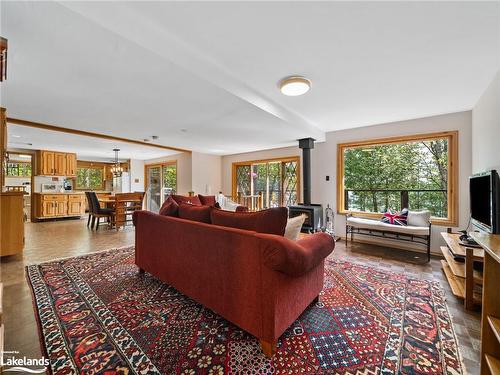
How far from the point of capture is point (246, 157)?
668 cm

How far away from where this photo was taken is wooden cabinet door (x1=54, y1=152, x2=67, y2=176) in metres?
6.69

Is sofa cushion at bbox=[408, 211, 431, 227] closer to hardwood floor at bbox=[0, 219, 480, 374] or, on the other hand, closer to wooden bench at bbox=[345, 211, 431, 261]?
wooden bench at bbox=[345, 211, 431, 261]

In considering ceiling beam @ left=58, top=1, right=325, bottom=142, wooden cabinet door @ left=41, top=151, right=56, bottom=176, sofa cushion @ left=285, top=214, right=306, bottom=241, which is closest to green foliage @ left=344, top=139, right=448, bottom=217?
ceiling beam @ left=58, top=1, right=325, bottom=142

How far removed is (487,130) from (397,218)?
1709mm

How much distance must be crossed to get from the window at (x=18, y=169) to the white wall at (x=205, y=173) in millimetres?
5966

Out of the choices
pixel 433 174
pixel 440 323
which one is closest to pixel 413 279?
pixel 440 323

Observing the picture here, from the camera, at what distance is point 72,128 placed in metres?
3.89

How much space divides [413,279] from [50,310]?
12.1ft

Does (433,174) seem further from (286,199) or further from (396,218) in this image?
(286,199)

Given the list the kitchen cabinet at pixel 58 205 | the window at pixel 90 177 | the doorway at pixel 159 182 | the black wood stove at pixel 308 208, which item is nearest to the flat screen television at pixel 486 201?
the black wood stove at pixel 308 208

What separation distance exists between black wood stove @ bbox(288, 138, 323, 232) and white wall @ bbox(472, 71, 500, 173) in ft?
7.96

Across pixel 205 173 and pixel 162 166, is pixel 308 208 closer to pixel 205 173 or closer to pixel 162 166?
pixel 205 173

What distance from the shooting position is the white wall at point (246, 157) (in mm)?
5688

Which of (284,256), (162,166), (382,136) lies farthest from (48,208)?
(382,136)
